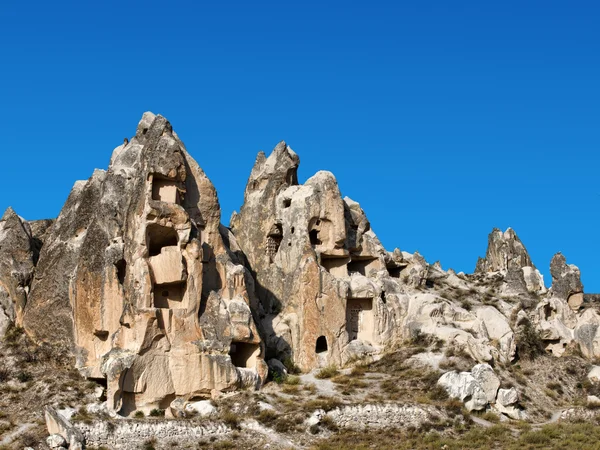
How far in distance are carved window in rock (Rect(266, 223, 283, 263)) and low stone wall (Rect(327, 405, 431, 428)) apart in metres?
13.8

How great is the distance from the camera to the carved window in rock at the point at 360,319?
47.5 m

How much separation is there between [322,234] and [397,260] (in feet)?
28.5

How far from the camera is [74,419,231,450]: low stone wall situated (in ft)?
112

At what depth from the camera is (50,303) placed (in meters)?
42.6

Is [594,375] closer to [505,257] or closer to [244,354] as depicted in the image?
[244,354]

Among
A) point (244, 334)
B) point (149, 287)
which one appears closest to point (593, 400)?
point (244, 334)

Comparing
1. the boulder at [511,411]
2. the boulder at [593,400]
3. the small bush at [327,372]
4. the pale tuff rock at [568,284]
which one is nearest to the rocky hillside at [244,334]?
the boulder at [511,411]

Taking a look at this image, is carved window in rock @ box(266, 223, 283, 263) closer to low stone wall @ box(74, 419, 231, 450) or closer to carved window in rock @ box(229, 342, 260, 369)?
carved window in rock @ box(229, 342, 260, 369)

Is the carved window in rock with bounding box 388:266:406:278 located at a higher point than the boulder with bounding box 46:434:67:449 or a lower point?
higher

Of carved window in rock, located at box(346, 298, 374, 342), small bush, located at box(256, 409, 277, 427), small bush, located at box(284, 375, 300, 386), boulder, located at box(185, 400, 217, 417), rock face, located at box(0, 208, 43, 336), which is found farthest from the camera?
carved window in rock, located at box(346, 298, 374, 342)

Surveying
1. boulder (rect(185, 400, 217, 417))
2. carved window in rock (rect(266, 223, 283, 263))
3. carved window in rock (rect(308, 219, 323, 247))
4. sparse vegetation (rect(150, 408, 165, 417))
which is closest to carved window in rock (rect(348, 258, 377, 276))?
carved window in rock (rect(308, 219, 323, 247))

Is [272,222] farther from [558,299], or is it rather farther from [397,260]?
[558,299]

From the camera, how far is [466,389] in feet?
129

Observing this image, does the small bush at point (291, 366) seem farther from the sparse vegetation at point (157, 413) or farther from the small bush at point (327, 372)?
the sparse vegetation at point (157, 413)
